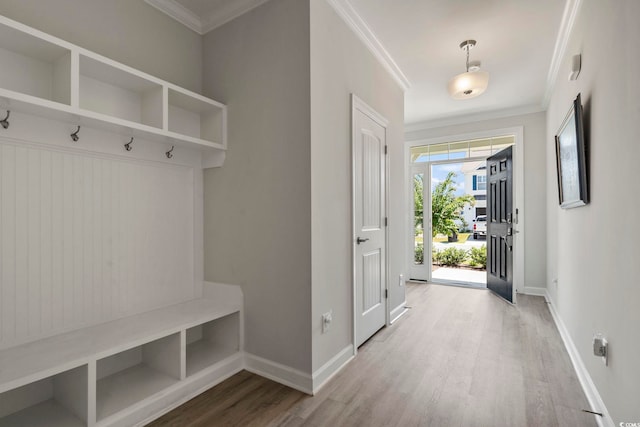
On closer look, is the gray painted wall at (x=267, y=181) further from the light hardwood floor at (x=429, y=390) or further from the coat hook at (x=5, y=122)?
the coat hook at (x=5, y=122)

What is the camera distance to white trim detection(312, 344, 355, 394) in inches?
82.9

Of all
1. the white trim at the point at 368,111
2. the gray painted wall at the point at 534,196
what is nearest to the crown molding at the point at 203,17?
the white trim at the point at 368,111

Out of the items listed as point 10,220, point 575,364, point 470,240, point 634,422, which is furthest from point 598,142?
point 470,240

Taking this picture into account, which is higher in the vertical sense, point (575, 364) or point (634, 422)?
point (634, 422)

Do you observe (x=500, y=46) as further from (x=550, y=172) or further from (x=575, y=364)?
(x=575, y=364)

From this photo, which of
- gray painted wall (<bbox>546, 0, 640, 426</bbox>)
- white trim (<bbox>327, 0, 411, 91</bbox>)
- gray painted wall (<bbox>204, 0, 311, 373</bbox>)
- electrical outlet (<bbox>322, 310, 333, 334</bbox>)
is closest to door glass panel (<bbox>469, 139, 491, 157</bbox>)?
white trim (<bbox>327, 0, 411, 91</bbox>)

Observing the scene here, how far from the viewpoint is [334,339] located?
235 centimetres

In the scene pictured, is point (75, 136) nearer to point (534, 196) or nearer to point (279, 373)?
point (279, 373)

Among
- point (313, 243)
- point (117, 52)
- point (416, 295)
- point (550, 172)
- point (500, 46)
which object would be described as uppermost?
point (500, 46)

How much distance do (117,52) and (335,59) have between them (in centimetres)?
151

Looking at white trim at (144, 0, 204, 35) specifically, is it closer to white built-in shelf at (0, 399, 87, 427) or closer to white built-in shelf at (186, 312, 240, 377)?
white built-in shelf at (186, 312, 240, 377)

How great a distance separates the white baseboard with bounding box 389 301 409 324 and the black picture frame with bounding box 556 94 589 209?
190 cm

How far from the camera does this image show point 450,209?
7383mm

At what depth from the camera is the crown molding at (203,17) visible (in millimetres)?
2354
